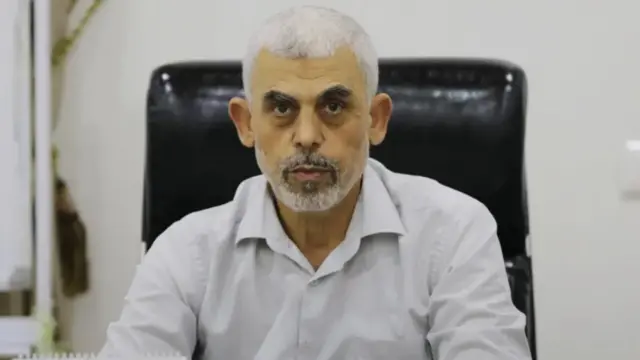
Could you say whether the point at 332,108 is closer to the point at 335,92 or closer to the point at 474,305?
the point at 335,92

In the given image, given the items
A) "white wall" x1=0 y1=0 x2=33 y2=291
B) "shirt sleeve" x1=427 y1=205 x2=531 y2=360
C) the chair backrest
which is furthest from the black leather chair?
"white wall" x1=0 y1=0 x2=33 y2=291

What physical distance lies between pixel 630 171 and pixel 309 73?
29.6 inches

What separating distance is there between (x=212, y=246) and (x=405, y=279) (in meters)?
0.24

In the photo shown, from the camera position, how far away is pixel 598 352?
59.9 inches

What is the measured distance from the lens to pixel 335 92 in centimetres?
96

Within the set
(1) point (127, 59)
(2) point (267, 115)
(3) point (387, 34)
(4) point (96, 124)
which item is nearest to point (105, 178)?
(4) point (96, 124)

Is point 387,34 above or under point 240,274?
above

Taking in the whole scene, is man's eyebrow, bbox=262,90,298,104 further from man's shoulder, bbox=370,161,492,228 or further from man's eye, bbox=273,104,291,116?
man's shoulder, bbox=370,161,492,228

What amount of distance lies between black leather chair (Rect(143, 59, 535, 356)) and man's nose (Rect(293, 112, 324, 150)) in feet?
0.67

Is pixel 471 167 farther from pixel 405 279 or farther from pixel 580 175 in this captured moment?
pixel 580 175

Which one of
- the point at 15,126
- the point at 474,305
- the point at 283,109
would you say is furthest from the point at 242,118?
the point at 15,126

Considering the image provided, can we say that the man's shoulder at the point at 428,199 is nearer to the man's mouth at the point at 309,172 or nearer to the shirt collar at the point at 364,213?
the shirt collar at the point at 364,213

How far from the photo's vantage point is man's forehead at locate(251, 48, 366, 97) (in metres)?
0.96

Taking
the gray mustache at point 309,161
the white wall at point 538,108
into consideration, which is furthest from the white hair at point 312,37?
the white wall at point 538,108
